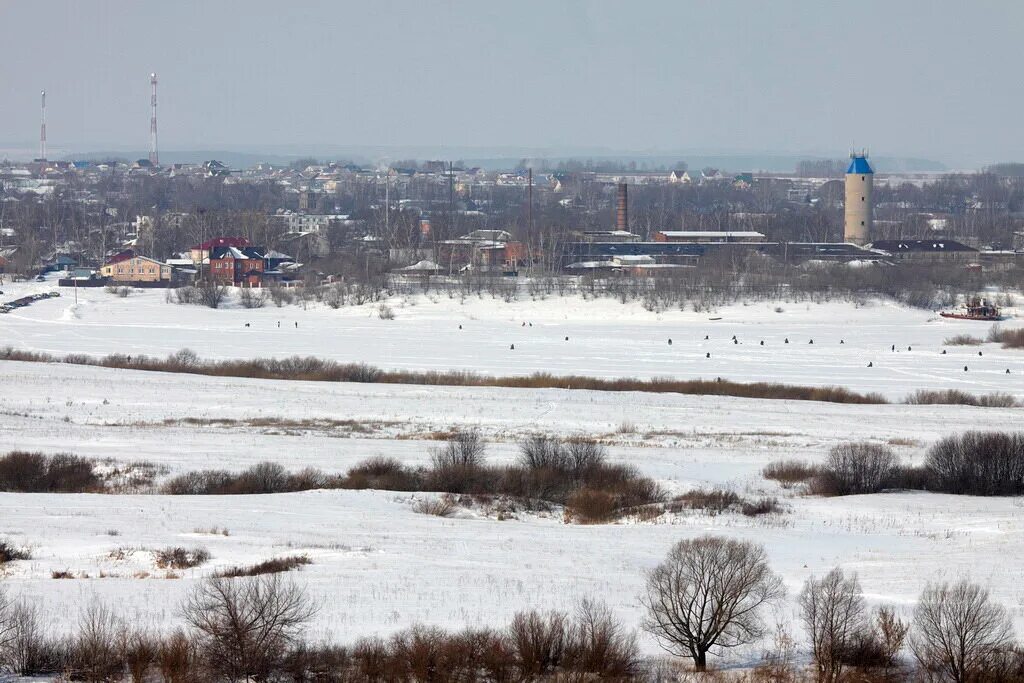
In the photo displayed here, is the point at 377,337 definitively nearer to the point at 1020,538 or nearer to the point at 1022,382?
the point at 1022,382

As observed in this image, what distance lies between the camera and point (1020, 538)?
1653cm

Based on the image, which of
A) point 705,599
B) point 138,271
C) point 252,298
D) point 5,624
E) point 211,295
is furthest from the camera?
point 138,271

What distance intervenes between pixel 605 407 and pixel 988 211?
322 feet

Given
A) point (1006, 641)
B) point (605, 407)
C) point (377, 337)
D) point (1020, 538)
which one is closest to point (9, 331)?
point (377, 337)

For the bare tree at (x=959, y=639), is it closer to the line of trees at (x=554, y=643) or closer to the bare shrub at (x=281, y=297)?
the line of trees at (x=554, y=643)

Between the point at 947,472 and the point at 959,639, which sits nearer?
the point at 959,639

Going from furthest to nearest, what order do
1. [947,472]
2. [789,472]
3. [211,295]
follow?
[211,295] → [789,472] → [947,472]

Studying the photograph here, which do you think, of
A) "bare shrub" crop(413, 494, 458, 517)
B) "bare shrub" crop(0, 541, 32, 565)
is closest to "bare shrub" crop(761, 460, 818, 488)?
"bare shrub" crop(413, 494, 458, 517)

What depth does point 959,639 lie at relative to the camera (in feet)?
36.0

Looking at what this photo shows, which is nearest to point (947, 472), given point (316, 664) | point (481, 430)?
point (481, 430)

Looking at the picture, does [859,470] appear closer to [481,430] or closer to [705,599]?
[481,430]

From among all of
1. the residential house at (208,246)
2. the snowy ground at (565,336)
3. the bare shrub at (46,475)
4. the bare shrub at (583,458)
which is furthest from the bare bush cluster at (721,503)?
the residential house at (208,246)

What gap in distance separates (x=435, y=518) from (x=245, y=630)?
286 inches

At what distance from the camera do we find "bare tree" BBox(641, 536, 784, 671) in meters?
11.3
